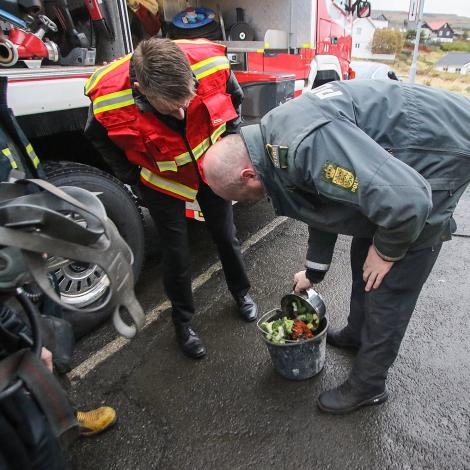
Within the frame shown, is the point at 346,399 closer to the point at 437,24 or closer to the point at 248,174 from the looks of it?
the point at 248,174

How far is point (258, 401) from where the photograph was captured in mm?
1993

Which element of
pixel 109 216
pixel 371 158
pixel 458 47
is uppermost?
pixel 371 158

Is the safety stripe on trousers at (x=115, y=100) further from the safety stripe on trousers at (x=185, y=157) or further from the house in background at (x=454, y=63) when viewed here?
the house in background at (x=454, y=63)

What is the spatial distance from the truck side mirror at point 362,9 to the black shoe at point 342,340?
4883mm

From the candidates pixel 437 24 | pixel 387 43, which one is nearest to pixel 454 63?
pixel 387 43

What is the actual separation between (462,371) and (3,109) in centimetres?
248

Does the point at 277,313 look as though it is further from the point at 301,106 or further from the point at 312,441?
the point at 301,106

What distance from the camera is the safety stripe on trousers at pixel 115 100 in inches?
68.6

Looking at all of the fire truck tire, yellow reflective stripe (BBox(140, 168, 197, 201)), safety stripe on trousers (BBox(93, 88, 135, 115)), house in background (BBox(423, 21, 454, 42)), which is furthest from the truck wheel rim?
house in background (BBox(423, 21, 454, 42))

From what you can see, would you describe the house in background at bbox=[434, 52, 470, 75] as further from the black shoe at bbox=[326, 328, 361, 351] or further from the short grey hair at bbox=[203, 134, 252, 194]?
the short grey hair at bbox=[203, 134, 252, 194]

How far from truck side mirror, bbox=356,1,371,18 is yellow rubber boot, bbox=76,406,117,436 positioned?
18.8 feet

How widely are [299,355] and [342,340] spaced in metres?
0.46

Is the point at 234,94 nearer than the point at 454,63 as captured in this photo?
Yes

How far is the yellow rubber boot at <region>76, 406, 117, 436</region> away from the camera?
5.96ft
